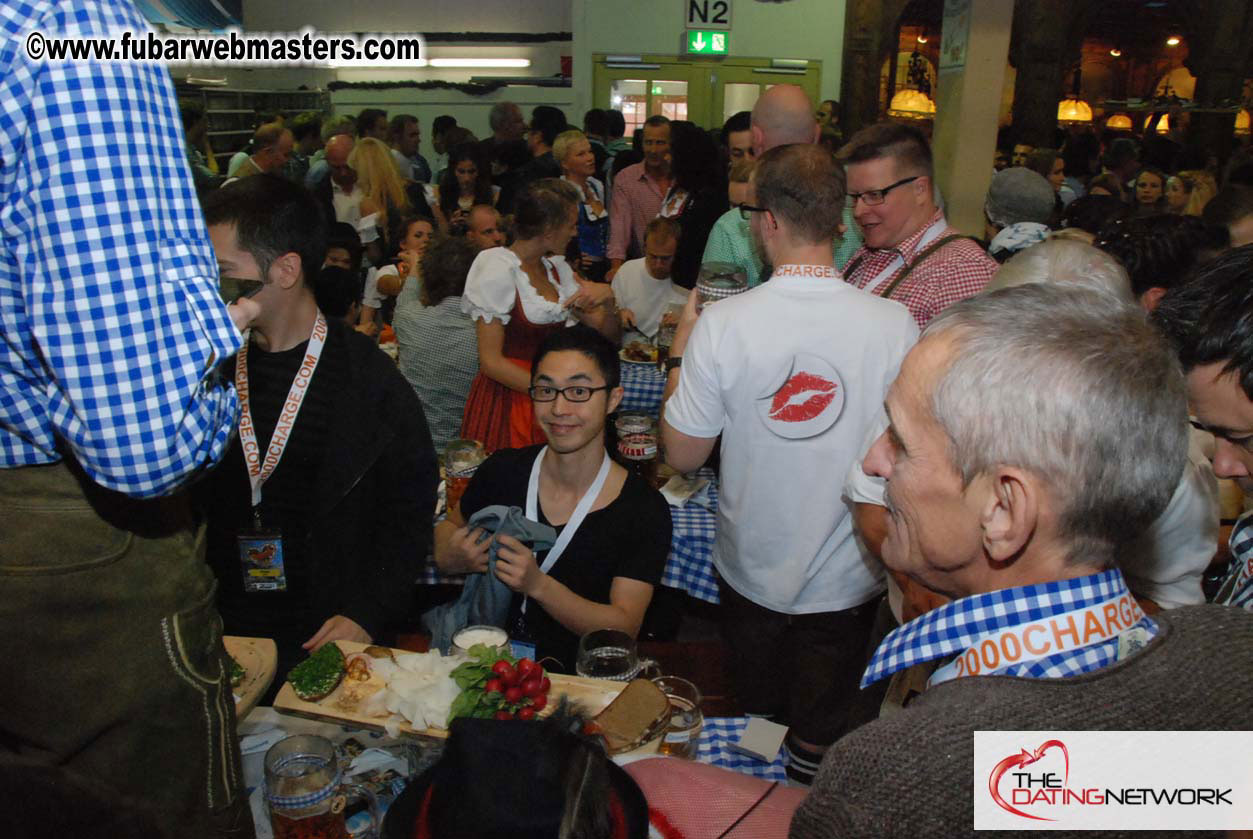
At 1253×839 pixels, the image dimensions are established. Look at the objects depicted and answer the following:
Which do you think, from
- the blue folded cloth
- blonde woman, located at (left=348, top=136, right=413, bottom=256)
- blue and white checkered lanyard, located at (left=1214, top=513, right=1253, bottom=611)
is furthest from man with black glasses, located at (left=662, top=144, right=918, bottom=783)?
blonde woman, located at (left=348, top=136, right=413, bottom=256)

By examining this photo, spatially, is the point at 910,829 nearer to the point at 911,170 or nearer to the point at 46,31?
the point at 46,31

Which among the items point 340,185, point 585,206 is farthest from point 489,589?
point 340,185

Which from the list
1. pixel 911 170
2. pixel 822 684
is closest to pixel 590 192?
pixel 911 170

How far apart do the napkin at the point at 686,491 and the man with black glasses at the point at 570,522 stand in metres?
0.52

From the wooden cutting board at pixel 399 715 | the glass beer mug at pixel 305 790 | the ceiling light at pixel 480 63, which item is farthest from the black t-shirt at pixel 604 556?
the ceiling light at pixel 480 63

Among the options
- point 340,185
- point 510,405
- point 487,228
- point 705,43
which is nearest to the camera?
point 510,405

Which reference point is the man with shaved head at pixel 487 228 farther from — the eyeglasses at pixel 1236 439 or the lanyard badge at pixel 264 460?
the eyeglasses at pixel 1236 439

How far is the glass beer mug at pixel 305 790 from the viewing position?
131cm

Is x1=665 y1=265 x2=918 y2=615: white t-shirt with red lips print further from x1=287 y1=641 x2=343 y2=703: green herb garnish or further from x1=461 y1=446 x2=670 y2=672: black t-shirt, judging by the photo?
x1=287 y1=641 x2=343 y2=703: green herb garnish

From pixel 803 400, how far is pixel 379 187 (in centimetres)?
524

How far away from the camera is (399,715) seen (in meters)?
1.59

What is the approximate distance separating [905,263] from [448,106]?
11346 millimetres

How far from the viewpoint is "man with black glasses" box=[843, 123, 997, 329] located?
9.93 ft

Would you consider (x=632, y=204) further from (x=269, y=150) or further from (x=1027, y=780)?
(x=1027, y=780)
